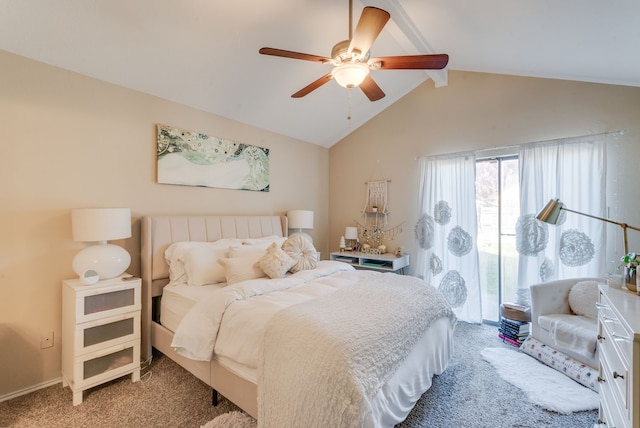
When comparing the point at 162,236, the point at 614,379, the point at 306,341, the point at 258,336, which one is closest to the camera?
the point at 614,379

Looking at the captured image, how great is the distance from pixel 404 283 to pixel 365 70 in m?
1.69

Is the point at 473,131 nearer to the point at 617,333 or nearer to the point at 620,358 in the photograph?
the point at 617,333

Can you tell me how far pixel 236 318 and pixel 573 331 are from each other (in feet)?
9.09

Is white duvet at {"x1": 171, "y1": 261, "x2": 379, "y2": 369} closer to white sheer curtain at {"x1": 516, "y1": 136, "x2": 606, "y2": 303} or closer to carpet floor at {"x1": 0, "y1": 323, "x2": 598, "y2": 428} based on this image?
carpet floor at {"x1": 0, "y1": 323, "x2": 598, "y2": 428}

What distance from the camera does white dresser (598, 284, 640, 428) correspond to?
1018 millimetres

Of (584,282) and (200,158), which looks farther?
(200,158)

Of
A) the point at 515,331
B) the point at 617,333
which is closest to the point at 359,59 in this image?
the point at 617,333

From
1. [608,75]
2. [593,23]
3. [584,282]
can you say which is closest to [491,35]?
[593,23]

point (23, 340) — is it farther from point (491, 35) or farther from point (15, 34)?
point (491, 35)

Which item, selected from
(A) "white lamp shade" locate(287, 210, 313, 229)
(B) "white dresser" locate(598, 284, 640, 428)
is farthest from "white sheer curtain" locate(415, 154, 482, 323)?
(B) "white dresser" locate(598, 284, 640, 428)

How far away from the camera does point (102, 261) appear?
7.36ft

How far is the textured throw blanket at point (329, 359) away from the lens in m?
1.28

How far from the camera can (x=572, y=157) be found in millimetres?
2973

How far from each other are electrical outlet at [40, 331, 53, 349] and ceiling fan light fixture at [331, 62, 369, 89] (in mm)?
3038
